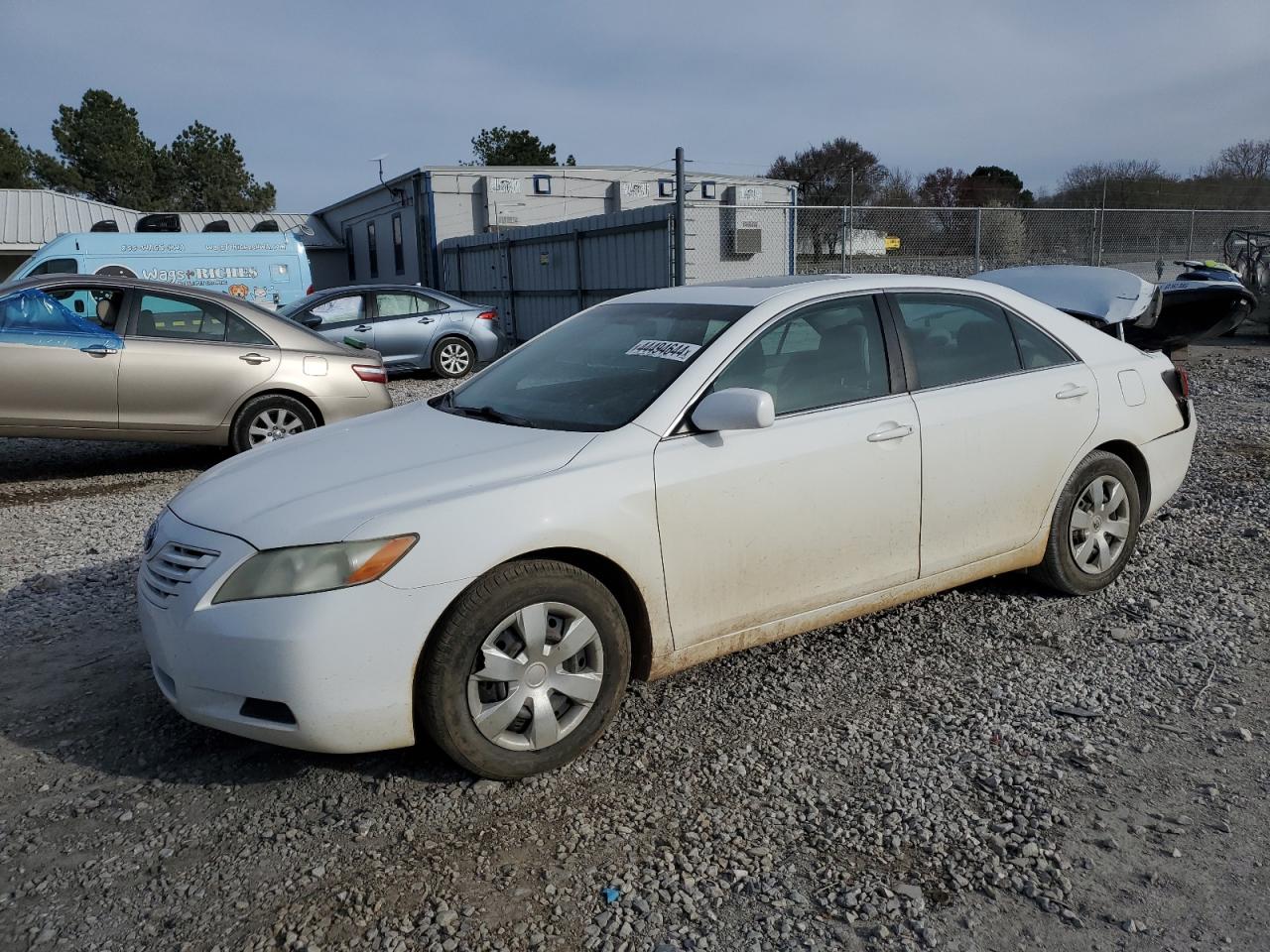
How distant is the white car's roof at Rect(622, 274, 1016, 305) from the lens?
3.96 metres

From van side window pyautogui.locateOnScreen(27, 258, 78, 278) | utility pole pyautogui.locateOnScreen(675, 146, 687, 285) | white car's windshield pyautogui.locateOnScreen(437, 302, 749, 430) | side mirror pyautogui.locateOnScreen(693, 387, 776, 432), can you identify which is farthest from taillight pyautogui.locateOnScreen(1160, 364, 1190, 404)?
van side window pyautogui.locateOnScreen(27, 258, 78, 278)

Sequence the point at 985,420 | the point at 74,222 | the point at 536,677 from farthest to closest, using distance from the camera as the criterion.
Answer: the point at 74,222, the point at 985,420, the point at 536,677

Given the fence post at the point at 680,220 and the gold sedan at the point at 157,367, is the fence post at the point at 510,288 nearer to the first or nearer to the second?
the fence post at the point at 680,220

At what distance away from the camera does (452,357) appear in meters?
14.6

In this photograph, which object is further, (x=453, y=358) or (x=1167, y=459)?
(x=453, y=358)

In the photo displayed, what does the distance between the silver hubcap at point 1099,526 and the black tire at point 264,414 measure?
18.4 feet

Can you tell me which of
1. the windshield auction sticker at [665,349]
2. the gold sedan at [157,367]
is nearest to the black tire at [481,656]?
the windshield auction sticker at [665,349]

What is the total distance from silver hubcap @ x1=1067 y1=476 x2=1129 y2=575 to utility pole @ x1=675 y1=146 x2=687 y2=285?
8.69 metres

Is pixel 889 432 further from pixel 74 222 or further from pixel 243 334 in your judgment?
pixel 74 222

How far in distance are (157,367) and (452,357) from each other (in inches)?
285

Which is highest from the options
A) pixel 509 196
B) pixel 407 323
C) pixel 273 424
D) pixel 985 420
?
pixel 509 196

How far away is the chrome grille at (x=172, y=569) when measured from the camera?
2.99m

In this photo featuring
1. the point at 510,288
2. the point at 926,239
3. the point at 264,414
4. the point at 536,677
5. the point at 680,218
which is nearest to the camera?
the point at 536,677

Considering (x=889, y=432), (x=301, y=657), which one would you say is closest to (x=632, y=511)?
(x=301, y=657)
